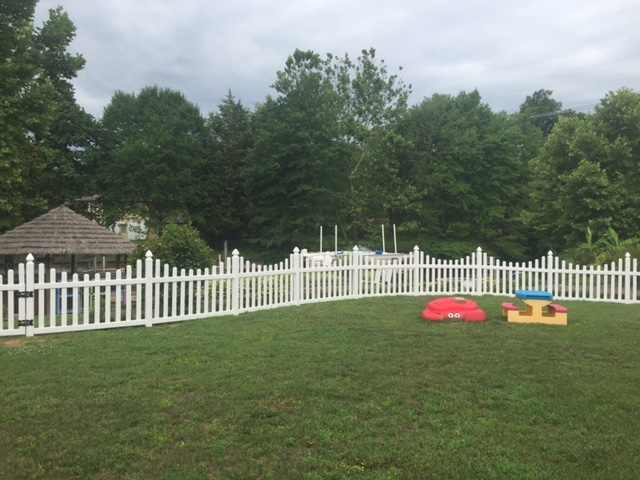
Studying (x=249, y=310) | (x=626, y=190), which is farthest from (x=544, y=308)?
(x=626, y=190)

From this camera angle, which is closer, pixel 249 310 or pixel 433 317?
pixel 433 317

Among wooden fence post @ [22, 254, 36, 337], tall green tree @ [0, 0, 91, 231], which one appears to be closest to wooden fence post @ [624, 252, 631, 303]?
wooden fence post @ [22, 254, 36, 337]

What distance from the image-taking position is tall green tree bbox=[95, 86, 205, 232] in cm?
2872

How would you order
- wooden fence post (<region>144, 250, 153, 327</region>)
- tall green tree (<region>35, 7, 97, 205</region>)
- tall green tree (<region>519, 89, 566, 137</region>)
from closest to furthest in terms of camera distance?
wooden fence post (<region>144, 250, 153, 327</region>) → tall green tree (<region>35, 7, 97, 205</region>) → tall green tree (<region>519, 89, 566, 137</region>)

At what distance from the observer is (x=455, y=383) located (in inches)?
190

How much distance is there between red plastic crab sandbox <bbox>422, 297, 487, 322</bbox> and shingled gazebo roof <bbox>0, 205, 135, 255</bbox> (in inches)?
339

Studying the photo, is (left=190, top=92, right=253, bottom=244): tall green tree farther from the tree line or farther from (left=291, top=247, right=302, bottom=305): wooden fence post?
(left=291, top=247, right=302, bottom=305): wooden fence post

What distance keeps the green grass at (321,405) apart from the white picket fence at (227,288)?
596mm

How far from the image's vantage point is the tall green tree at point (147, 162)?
28719mm

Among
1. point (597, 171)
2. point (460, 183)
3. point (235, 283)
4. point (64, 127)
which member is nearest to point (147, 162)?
point (64, 127)

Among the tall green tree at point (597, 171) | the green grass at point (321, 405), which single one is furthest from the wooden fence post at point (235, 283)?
the tall green tree at point (597, 171)

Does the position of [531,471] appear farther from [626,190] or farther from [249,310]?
[626,190]

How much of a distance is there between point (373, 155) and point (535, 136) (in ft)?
49.3

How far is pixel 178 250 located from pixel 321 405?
6521 mm
